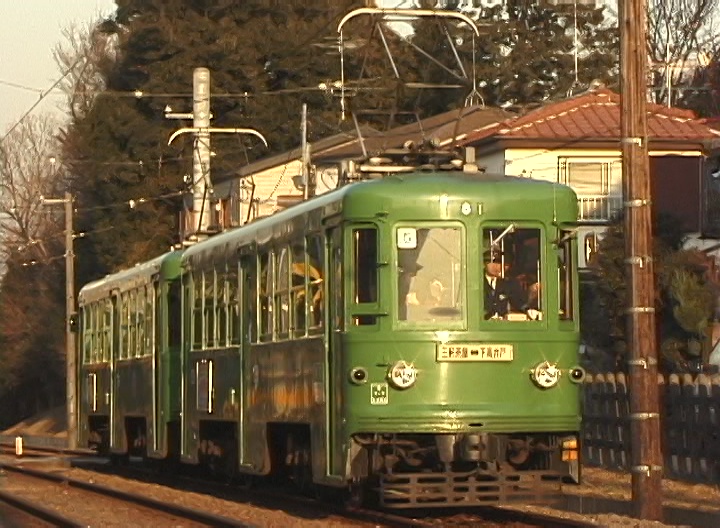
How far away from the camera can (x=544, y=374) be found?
15711 millimetres

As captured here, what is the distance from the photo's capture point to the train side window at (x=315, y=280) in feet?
53.3

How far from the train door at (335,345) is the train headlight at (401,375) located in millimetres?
449

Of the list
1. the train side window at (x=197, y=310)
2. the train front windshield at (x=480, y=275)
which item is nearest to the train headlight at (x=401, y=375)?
the train front windshield at (x=480, y=275)

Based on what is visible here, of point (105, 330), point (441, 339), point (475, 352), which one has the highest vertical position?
point (105, 330)

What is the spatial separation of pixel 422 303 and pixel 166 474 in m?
11.6

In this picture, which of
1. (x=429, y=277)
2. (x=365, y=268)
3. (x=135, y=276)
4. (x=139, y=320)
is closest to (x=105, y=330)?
(x=135, y=276)

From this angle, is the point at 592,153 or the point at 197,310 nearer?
the point at 197,310

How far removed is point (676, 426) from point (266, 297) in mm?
6143

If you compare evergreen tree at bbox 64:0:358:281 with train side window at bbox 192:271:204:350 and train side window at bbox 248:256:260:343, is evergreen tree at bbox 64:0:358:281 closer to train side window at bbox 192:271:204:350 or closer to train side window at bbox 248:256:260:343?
train side window at bbox 192:271:204:350

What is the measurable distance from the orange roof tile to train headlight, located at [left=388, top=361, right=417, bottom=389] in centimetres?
3158

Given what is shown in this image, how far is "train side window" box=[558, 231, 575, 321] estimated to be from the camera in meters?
15.9

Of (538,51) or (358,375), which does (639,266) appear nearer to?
(358,375)

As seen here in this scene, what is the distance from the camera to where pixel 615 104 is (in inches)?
2004

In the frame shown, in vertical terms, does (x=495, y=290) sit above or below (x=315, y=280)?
below
